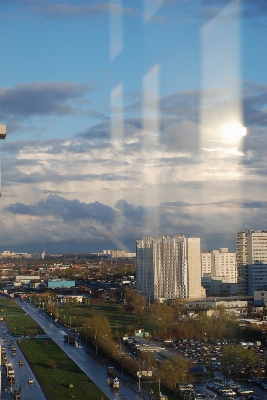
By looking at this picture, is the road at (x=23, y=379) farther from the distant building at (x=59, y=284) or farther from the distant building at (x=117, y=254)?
the distant building at (x=117, y=254)

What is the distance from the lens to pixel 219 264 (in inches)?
640

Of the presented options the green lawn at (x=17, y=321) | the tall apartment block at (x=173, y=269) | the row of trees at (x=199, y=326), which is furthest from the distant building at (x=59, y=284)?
the row of trees at (x=199, y=326)

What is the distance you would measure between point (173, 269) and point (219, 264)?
11.8ft

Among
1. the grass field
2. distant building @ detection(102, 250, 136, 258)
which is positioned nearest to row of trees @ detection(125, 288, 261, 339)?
the grass field

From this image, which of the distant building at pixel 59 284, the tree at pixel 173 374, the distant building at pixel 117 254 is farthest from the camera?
the distant building at pixel 117 254

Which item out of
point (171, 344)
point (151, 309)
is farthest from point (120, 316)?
point (171, 344)

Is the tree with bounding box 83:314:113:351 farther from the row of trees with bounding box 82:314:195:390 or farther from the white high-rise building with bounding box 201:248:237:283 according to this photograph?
the white high-rise building with bounding box 201:248:237:283

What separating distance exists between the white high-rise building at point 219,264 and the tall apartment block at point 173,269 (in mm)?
3101

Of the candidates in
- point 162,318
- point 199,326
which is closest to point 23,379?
point 199,326

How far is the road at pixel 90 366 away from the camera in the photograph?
4465mm

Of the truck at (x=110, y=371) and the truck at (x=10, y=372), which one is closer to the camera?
the truck at (x=10, y=372)

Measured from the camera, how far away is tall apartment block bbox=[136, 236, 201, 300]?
12.9 m

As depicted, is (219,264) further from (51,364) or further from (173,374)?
(173,374)

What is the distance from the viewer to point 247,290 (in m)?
13.6
